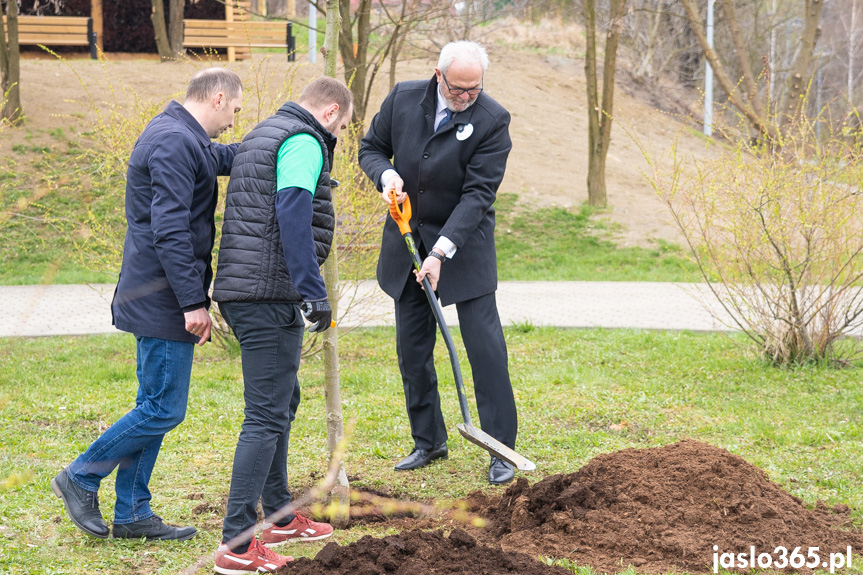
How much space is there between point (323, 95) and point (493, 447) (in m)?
1.82

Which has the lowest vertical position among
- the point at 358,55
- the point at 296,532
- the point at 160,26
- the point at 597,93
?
the point at 296,532

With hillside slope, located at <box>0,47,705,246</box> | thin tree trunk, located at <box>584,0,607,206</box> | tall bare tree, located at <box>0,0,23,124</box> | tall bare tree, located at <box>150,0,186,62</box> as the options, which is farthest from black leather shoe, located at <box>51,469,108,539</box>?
tall bare tree, located at <box>150,0,186,62</box>

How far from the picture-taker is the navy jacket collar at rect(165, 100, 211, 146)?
3.12 meters

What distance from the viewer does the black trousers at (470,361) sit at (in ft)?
13.9

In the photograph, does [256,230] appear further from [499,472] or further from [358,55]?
[358,55]

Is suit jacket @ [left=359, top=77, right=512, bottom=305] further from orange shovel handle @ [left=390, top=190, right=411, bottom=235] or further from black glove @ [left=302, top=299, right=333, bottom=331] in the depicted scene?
black glove @ [left=302, top=299, right=333, bottom=331]

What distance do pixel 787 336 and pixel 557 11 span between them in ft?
89.9

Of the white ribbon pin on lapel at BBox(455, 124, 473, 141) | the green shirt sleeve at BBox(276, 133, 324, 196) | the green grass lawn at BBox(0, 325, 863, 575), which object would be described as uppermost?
the white ribbon pin on lapel at BBox(455, 124, 473, 141)

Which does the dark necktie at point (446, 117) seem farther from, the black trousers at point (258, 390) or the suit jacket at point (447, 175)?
the black trousers at point (258, 390)

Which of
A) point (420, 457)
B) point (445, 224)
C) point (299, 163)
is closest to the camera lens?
point (299, 163)

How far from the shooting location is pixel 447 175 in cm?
419

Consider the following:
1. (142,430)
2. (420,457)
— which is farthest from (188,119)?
(420,457)

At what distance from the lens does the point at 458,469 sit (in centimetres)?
439

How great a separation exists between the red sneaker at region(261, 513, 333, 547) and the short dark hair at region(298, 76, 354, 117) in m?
1.63
